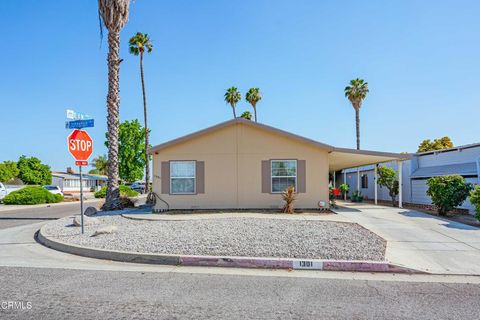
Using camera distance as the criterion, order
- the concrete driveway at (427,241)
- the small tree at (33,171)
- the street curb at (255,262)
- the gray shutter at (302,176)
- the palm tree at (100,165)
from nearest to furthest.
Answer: the street curb at (255,262), the concrete driveway at (427,241), the gray shutter at (302,176), the small tree at (33,171), the palm tree at (100,165)

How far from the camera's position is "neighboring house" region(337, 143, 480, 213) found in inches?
596

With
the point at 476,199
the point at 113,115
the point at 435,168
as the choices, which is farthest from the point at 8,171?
the point at 476,199

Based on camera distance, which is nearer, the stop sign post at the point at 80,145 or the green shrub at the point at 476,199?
the stop sign post at the point at 80,145

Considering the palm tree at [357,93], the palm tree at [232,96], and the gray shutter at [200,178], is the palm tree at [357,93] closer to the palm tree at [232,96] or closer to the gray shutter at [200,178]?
the palm tree at [232,96]

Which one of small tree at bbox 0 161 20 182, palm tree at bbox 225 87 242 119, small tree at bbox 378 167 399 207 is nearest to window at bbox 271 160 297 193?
small tree at bbox 378 167 399 207

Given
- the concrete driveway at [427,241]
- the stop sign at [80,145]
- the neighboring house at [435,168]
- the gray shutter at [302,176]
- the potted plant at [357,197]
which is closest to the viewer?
the concrete driveway at [427,241]

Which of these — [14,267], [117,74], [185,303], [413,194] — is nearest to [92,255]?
[14,267]

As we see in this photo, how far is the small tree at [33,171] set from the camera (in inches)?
1784

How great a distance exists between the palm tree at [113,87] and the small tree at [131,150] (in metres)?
27.3

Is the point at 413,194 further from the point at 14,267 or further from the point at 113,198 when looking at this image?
the point at 14,267

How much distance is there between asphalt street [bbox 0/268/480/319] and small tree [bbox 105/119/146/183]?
37.6 m

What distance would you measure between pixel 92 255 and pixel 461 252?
8.54 m

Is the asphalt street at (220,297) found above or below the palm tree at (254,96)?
below
